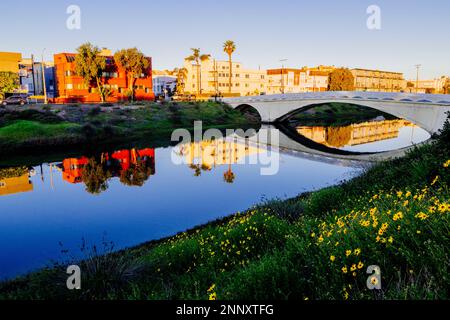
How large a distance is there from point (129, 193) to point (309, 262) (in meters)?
20.0

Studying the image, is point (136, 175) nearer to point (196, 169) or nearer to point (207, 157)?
point (196, 169)

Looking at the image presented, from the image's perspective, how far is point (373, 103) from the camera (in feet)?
174

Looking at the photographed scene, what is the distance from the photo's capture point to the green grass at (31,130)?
4244 centimetres

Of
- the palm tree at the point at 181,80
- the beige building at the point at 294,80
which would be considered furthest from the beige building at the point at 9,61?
the beige building at the point at 294,80

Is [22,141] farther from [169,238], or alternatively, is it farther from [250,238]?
[250,238]

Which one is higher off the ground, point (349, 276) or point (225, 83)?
point (225, 83)

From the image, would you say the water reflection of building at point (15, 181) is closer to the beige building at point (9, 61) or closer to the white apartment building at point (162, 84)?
the beige building at point (9, 61)

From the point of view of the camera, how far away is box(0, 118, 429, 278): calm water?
17.3 m

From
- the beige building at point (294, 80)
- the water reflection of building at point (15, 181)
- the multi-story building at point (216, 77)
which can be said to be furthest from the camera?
the beige building at point (294, 80)

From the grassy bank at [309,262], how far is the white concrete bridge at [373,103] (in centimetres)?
2898

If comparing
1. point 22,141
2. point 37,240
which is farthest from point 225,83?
point 37,240
